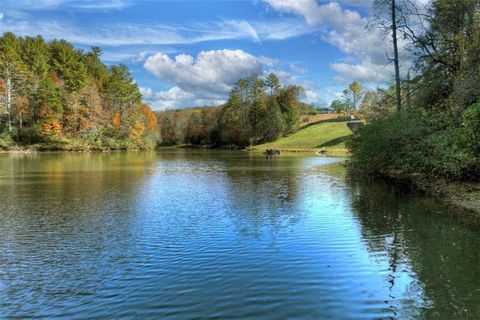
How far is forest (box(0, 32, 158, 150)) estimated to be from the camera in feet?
248

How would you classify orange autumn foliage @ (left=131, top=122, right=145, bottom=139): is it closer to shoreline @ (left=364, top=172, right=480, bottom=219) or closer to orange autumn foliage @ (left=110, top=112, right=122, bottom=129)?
orange autumn foliage @ (left=110, top=112, right=122, bottom=129)

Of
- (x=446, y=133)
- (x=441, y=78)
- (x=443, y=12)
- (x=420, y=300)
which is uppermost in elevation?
(x=443, y=12)

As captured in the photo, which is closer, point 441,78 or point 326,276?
point 326,276

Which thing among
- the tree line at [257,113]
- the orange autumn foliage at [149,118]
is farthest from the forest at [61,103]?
the tree line at [257,113]

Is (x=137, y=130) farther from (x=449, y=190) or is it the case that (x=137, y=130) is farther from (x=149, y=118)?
(x=449, y=190)

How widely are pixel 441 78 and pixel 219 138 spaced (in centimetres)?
8405

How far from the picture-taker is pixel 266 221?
1384 cm

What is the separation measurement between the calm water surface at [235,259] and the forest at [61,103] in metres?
63.9

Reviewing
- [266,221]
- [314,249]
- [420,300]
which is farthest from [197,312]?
[266,221]

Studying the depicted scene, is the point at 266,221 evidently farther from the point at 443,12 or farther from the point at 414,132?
the point at 443,12

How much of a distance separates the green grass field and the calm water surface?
56353mm

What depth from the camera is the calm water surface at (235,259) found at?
22.2ft

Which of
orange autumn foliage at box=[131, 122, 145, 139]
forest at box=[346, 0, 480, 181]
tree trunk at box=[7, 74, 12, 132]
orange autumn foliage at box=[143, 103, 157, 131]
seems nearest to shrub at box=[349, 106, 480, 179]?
forest at box=[346, 0, 480, 181]

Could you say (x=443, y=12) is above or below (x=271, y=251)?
above
